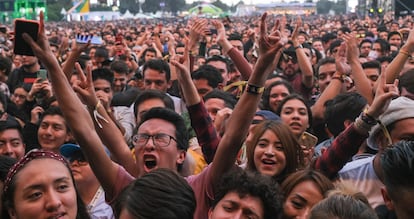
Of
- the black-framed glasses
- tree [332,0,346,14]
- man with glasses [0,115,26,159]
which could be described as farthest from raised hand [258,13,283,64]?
tree [332,0,346,14]

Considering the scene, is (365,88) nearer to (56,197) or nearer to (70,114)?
(70,114)

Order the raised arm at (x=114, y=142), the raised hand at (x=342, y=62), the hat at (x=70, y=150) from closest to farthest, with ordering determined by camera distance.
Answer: the raised arm at (x=114, y=142) → the hat at (x=70, y=150) → the raised hand at (x=342, y=62)

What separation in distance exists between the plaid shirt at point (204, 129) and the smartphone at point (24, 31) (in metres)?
0.99

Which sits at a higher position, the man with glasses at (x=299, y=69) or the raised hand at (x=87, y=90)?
the raised hand at (x=87, y=90)

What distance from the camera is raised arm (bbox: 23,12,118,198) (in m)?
3.40

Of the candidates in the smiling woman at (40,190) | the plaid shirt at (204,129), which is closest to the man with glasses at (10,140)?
the plaid shirt at (204,129)

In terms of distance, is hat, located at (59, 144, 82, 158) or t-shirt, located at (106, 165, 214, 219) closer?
t-shirt, located at (106, 165, 214, 219)

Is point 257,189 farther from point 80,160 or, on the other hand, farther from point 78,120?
point 80,160

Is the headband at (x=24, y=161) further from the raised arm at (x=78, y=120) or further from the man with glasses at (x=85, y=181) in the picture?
the man with glasses at (x=85, y=181)

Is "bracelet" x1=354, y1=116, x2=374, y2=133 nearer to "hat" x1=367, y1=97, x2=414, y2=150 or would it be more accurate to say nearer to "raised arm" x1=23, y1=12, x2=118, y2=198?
"hat" x1=367, y1=97, x2=414, y2=150

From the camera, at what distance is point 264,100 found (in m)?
6.07

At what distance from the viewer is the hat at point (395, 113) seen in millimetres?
3623

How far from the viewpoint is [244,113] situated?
3342 millimetres

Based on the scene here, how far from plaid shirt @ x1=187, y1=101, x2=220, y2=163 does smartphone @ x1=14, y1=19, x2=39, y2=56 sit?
0.99 meters
